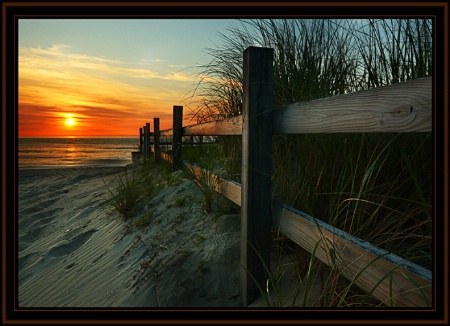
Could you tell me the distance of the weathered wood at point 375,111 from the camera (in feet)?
4.22

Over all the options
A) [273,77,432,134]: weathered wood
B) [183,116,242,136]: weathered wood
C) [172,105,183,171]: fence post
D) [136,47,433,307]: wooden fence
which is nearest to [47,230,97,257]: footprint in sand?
[172,105,183,171]: fence post

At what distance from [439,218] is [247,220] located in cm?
123

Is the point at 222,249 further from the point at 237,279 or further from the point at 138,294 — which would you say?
the point at 138,294

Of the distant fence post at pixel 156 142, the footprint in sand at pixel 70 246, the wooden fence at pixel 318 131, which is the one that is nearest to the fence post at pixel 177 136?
the footprint in sand at pixel 70 246

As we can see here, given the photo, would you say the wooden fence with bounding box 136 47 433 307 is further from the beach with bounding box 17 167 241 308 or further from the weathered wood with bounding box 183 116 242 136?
the beach with bounding box 17 167 241 308

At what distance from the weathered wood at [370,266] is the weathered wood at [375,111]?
487 millimetres

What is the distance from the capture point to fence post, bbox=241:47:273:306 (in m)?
2.49

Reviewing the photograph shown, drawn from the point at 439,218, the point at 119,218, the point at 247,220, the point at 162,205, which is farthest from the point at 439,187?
the point at 119,218

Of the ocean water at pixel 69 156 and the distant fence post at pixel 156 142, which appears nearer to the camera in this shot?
the distant fence post at pixel 156 142

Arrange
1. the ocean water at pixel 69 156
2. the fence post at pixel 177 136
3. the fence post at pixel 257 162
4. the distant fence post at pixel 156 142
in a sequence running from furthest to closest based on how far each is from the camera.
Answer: the ocean water at pixel 69 156, the distant fence post at pixel 156 142, the fence post at pixel 177 136, the fence post at pixel 257 162

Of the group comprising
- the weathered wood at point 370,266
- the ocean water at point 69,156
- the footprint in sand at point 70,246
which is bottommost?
the footprint in sand at point 70,246

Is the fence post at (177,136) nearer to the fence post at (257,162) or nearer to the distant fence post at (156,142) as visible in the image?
the distant fence post at (156,142)
